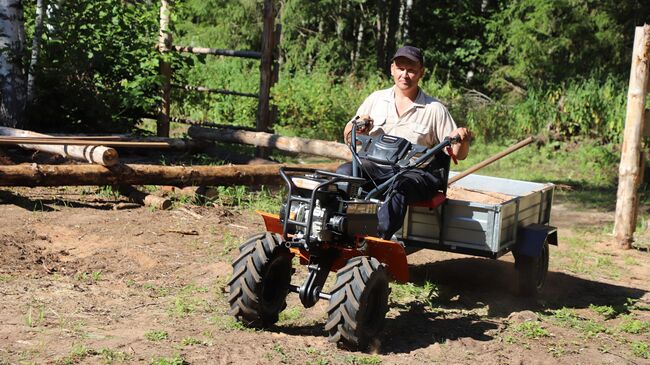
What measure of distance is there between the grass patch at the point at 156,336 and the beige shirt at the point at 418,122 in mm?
2327

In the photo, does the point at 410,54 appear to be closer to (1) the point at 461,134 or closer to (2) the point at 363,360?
(1) the point at 461,134

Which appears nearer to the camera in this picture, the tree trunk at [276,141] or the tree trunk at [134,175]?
the tree trunk at [134,175]

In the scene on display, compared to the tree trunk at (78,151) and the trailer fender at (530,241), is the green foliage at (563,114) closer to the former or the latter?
the trailer fender at (530,241)

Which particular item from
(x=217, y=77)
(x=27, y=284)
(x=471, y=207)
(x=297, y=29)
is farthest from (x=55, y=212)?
(x=297, y=29)

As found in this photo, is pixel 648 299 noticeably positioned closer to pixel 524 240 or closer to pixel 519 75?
pixel 524 240

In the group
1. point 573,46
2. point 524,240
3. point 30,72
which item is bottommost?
point 524,240

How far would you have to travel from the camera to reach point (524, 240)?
696 centimetres

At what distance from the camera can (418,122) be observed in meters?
6.65

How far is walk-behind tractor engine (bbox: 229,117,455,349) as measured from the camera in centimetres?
517

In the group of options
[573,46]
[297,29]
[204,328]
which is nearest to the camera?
[204,328]

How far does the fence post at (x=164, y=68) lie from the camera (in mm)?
12242

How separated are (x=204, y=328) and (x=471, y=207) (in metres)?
2.16

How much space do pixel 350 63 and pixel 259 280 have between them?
18489 mm

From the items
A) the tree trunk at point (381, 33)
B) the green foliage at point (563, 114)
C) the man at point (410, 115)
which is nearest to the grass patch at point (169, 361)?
the man at point (410, 115)
